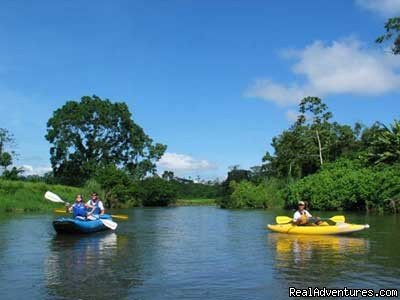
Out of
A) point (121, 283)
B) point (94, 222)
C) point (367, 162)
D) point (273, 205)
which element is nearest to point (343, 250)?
point (121, 283)

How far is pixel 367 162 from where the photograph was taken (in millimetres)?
44969

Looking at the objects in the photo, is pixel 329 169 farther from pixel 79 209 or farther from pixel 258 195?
pixel 79 209

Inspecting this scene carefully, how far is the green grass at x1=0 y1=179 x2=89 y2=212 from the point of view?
1613 inches

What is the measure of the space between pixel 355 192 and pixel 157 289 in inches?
1297

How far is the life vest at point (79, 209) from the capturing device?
21.3 metres

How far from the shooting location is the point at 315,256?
14.8 meters

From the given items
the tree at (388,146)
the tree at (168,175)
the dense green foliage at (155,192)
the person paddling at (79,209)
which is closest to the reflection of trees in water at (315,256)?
the person paddling at (79,209)

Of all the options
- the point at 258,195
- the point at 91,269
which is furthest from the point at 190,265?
the point at 258,195

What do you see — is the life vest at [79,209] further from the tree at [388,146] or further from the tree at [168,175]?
the tree at [168,175]

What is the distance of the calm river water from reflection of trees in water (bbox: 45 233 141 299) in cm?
2

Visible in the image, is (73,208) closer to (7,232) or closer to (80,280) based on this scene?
(7,232)

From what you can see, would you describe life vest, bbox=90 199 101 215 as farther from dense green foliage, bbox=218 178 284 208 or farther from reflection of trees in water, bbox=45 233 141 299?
dense green foliage, bbox=218 178 284 208

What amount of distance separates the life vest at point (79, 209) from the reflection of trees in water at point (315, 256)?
7.36 metres

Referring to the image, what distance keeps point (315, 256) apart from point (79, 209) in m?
10.3
